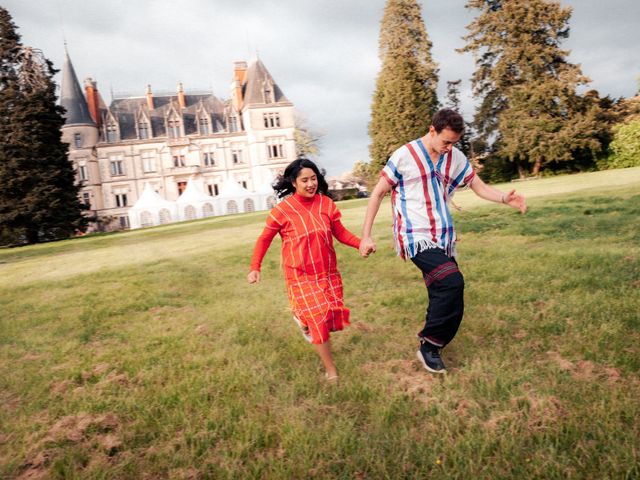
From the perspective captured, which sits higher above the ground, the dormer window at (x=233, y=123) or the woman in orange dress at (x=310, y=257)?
the dormer window at (x=233, y=123)

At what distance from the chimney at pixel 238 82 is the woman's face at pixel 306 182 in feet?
177

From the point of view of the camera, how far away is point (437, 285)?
141 inches

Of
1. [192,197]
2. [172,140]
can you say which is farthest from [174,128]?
[192,197]

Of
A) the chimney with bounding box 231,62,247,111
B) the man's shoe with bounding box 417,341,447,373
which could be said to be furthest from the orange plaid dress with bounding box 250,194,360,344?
the chimney with bounding box 231,62,247,111

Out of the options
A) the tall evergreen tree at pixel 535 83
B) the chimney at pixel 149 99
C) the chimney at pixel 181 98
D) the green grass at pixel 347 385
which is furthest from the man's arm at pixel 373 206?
the chimney at pixel 149 99

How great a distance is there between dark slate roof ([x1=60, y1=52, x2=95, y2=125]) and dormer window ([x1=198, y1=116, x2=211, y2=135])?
1237 cm

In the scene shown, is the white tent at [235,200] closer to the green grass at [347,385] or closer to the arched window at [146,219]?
the arched window at [146,219]

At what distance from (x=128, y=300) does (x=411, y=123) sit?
123 ft

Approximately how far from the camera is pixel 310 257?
12.5 ft

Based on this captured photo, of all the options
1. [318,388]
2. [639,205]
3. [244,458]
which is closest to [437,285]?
[318,388]

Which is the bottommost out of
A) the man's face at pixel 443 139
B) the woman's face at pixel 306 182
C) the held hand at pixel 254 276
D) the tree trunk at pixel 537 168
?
the held hand at pixel 254 276

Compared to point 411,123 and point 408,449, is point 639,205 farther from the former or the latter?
point 411,123

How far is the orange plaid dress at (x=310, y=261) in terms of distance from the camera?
148 inches

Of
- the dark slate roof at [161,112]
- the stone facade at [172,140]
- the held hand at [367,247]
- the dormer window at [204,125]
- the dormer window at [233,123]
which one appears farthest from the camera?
the dormer window at [233,123]
